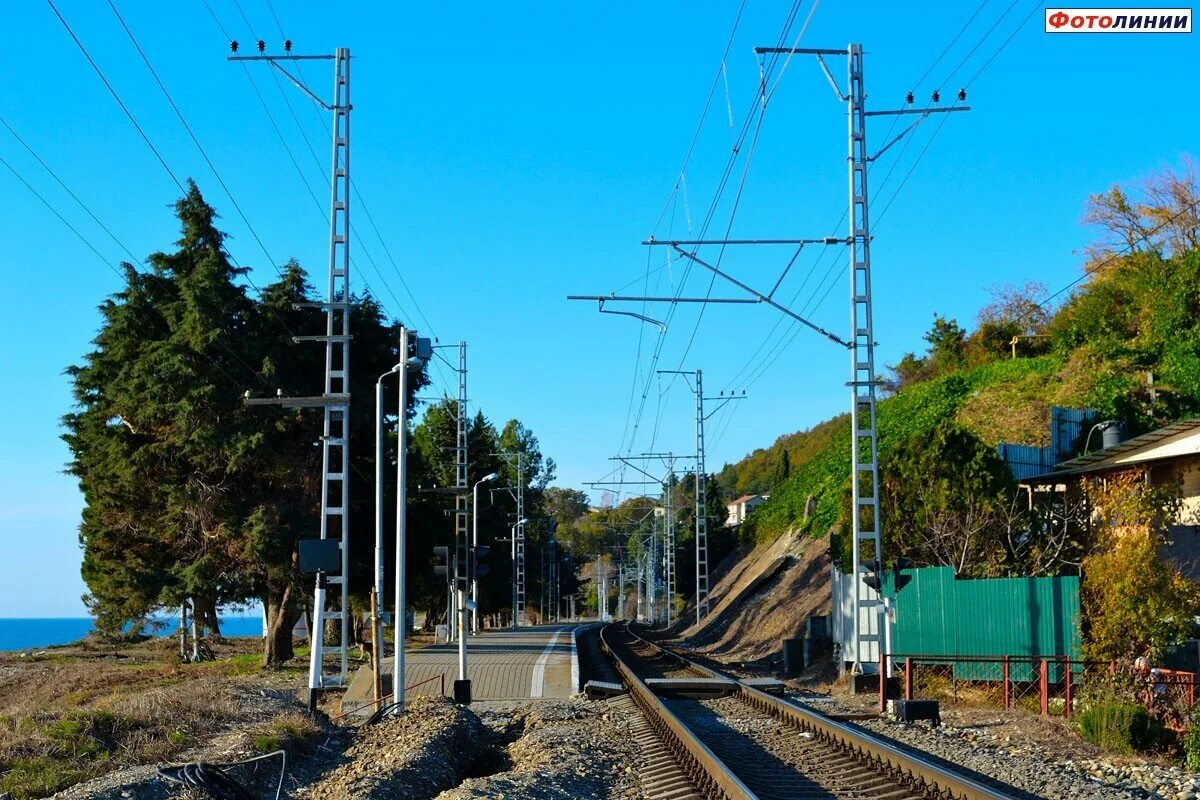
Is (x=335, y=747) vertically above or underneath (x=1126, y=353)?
underneath

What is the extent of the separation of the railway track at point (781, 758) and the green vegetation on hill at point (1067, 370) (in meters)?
11.7

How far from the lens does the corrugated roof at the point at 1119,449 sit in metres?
31.8

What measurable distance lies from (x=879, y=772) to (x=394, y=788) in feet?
17.1

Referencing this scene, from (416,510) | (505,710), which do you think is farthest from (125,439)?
(505,710)

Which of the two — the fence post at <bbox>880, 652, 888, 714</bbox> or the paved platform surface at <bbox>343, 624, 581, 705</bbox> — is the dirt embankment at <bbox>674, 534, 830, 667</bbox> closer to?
the paved platform surface at <bbox>343, 624, 581, 705</bbox>

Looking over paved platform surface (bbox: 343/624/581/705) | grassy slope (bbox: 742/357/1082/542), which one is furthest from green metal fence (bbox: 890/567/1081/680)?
grassy slope (bbox: 742/357/1082/542)

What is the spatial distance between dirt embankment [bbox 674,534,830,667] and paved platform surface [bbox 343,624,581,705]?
24.2 ft

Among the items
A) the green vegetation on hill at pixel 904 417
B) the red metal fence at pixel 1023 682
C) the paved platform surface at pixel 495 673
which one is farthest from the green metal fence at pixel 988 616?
the green vegetation on hill at pixel 904 417

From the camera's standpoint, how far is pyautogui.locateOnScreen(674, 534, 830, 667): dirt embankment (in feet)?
151

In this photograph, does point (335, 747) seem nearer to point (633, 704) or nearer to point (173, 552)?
point (633, 704)

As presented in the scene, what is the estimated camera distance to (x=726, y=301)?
2655 cm

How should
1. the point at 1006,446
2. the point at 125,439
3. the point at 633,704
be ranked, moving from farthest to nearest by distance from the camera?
the point at 1006,446
the point at 125,439
the point at 633,704

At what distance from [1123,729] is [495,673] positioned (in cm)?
1733

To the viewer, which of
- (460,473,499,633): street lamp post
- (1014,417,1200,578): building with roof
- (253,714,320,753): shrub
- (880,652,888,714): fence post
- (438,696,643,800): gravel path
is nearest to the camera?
(438,696,643,800): gravel path
